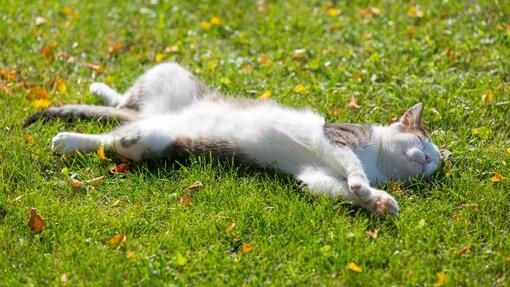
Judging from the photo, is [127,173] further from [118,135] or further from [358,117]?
[358,117]

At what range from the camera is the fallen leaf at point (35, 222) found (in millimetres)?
4406

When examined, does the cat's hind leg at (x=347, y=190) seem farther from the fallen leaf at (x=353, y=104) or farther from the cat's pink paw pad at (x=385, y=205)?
the fallen leaf at (x=353, y=104)

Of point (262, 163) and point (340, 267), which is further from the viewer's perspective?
point (262, 163)

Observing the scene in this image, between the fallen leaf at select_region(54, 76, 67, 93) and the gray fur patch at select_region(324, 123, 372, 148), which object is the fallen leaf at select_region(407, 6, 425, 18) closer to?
the gray fur patch at select_region(324, 123, 372, 148)

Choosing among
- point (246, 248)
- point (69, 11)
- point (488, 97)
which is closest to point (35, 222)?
point (246, 248)

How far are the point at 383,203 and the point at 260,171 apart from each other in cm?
94

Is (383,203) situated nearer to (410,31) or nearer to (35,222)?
(35,222)

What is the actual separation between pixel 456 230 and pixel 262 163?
133cm

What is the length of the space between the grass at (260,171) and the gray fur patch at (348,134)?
1.36 ft

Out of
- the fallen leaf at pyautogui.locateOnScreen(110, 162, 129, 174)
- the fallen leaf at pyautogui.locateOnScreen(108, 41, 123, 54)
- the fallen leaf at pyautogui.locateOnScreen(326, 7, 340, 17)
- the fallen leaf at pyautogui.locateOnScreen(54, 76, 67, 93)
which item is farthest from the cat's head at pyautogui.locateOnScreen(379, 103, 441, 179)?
the fallen leaf at pyautogui.locateOnScreen(108, 41, 123, 54)

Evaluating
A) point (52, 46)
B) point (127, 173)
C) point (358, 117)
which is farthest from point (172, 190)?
point (52, 46)

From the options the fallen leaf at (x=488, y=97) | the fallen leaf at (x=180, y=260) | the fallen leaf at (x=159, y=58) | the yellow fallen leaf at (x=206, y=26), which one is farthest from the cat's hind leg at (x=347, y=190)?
the yellow fallen leaf at (x=206, y=26)

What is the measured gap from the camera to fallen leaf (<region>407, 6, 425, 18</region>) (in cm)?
771

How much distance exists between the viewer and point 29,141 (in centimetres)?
538
